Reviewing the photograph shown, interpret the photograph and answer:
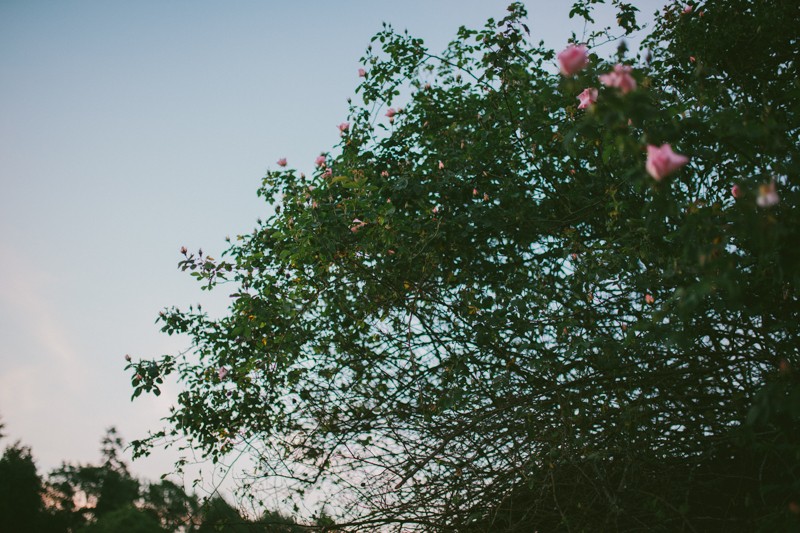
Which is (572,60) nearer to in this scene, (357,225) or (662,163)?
(662,163)

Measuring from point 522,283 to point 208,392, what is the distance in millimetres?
2419

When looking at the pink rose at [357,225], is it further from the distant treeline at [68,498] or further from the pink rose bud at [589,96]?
the distant treeline at [68,498]

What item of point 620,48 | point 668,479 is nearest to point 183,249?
point 620,48

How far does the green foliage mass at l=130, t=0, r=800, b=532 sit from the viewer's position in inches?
104

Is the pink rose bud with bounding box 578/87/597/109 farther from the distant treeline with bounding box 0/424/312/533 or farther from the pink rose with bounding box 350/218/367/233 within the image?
the distant treeline with bounding box 0/424/312/533

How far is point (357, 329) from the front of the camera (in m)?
3.77

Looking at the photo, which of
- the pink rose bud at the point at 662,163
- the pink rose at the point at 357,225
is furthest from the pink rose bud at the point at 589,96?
the pink rose at the point at 357,225

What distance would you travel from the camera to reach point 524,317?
3.27 metres

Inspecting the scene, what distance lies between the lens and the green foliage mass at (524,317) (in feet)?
8.65

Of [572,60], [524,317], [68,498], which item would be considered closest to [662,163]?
[572,60]

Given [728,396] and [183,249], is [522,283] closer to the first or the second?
[728,396]

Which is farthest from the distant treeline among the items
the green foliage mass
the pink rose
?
the pink rose

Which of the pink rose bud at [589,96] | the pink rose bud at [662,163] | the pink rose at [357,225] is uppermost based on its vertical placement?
the pink rose at [357,225]

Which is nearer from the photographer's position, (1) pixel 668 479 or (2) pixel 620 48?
(2) pixel 620 48
